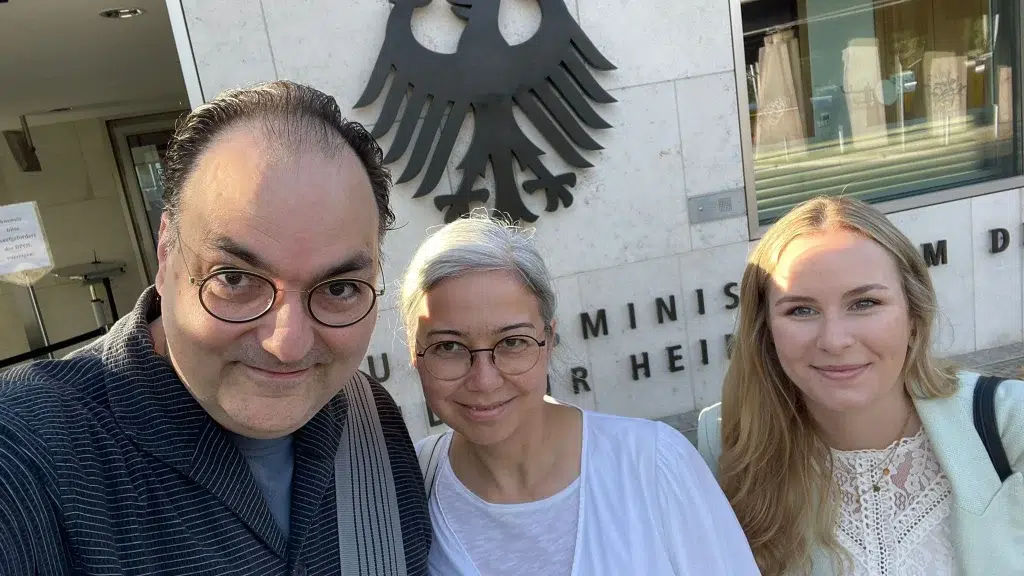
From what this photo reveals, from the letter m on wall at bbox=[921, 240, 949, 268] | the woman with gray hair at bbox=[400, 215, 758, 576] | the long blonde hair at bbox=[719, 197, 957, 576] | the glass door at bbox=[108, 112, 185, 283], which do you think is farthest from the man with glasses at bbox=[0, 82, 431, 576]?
the glass door at bbox=[108, 112, 185, 283]

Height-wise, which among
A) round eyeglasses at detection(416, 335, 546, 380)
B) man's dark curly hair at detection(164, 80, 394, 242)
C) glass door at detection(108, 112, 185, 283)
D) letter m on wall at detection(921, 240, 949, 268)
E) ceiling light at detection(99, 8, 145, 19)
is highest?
ceiling light at detection(99, 8, 145, 19)

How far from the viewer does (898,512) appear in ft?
5.23

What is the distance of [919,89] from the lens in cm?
508

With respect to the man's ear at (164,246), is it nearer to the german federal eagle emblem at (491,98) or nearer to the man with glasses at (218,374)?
the man with glasses at (218,374)

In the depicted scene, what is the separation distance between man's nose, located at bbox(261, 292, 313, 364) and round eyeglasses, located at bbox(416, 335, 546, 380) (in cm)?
45

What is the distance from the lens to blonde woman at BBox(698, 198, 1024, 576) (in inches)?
59.5

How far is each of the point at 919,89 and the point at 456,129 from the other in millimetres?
3945

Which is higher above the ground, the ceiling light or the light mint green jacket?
the ceiling light

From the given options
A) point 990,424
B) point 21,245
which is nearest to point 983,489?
point 990,424

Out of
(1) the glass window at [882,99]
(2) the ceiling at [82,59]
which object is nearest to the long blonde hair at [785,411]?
(1) the glass window at [882,99]

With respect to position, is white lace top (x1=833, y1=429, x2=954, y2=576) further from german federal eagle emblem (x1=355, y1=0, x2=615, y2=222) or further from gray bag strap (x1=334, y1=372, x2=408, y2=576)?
german federal eagle emblem (x1=355, y1=0, x2=615, y2=222)

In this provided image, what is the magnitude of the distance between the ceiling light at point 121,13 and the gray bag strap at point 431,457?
3.86m

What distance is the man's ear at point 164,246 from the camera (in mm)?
1099

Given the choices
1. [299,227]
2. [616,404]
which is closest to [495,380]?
[299,227]
